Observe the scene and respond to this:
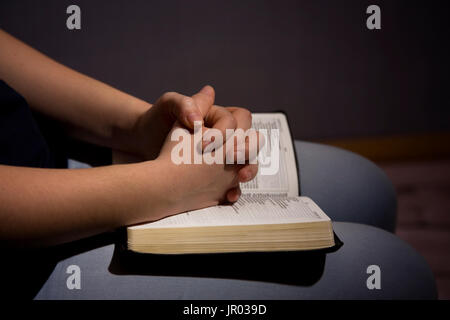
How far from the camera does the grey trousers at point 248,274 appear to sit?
1.22 feet

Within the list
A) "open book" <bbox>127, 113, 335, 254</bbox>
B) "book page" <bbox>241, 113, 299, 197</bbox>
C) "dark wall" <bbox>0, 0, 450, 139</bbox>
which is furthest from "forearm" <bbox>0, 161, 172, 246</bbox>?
"dark wall" <bbox>0, 0, 450, 139</bbox>

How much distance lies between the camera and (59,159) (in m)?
0.59

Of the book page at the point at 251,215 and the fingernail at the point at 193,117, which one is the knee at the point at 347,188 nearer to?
the book page at the point at 251,215

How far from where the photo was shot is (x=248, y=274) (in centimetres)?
38

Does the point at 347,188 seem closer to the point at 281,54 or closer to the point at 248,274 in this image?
the point at 248,274

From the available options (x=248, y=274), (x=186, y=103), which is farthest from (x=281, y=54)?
(x=248, y=274)

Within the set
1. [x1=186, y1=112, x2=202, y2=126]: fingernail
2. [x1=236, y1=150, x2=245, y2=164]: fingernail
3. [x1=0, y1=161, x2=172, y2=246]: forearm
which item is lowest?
[x1=0, y1=161, x2=172, y2=246]: forearm

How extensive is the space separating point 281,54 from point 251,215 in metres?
1.16

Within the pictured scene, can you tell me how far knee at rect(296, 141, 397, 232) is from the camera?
0.57m

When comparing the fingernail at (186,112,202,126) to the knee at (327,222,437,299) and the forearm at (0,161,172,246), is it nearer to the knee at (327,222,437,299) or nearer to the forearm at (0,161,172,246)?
the forearm at (0,161,172,246)

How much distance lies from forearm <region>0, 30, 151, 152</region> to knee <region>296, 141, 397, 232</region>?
29 cm

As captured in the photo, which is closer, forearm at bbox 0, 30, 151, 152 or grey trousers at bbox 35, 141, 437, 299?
grey trousers at bbox 35, 141, 437, 299

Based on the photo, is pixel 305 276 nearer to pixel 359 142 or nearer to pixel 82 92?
pixel 82 92

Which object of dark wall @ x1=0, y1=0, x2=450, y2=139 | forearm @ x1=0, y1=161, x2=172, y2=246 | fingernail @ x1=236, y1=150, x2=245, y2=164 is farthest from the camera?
dark wall @ x1=0, y1=0, x2=450, y2=139
